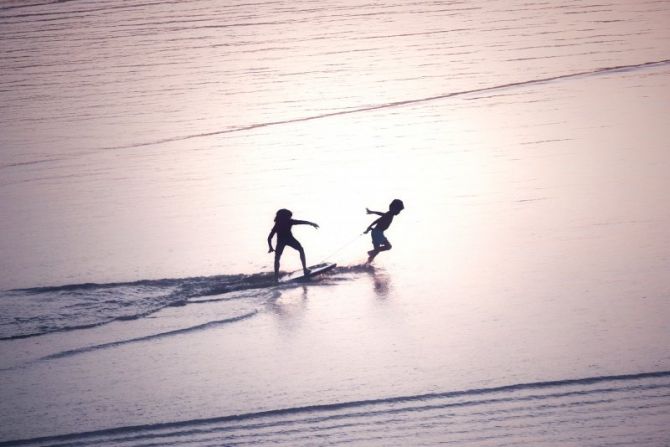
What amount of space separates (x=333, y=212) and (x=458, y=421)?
8798 millimetres

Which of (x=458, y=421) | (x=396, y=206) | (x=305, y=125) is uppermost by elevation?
(x=305, y=125)

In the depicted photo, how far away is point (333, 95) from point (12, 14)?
12.4 meters

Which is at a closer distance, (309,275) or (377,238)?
(309,275)

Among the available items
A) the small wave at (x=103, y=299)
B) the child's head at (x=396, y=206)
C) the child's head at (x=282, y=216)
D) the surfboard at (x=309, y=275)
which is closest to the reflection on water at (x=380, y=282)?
the small wave at (x=103, y=299)

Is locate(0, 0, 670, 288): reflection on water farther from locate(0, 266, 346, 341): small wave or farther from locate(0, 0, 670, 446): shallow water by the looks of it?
locate(0, 266, 346, 341): small wave

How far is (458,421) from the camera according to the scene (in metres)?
9.85

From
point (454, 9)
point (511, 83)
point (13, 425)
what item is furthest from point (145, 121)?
point (13, 425)

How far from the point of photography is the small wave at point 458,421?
373 inches

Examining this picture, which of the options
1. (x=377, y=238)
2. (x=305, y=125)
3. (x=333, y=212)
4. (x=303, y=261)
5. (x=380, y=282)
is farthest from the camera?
(x=305, y=125)

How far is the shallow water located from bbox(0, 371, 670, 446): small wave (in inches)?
1.6

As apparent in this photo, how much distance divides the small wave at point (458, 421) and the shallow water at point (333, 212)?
0.04 metres

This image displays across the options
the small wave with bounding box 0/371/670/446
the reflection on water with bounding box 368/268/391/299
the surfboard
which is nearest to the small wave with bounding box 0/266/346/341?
the surfboard

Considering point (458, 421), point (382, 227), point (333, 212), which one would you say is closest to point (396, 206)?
point (382, 227)

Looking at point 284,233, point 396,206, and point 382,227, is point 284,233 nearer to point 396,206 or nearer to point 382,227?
point 382,227
